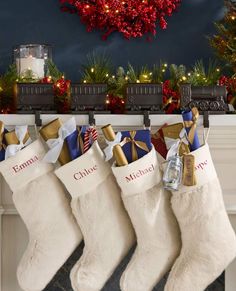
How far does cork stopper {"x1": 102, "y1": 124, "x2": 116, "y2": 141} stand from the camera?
2.15 metres

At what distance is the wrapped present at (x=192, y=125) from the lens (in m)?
2.15

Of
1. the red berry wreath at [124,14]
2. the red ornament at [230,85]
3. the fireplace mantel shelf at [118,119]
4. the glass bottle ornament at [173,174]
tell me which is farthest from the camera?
the red berry wreath at [124,14]

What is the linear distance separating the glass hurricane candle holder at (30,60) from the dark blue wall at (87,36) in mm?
188

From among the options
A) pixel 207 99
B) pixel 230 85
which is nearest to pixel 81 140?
pixel 207 99

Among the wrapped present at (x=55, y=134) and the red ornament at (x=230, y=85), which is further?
the red ornament at (x=230, y=85)

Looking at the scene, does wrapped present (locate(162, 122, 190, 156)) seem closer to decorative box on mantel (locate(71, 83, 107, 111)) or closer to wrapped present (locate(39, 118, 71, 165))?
decorative box on mantel (locate(71, 83, 107, 111))

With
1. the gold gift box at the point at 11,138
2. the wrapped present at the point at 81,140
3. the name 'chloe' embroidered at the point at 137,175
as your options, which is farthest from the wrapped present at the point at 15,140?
the name 'chloe' embroidered at the point at 137,175

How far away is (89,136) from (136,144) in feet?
0.52

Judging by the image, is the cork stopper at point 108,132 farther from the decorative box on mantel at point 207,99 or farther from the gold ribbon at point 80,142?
the decorative box on mantel at point 207,99

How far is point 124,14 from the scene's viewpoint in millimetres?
2506

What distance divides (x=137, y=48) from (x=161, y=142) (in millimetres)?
473

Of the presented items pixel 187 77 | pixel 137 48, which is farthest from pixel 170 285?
pixel 137 48

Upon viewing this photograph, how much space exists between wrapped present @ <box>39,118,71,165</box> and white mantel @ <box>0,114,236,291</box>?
0.13ft

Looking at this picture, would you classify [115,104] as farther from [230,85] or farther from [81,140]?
[230,85]
